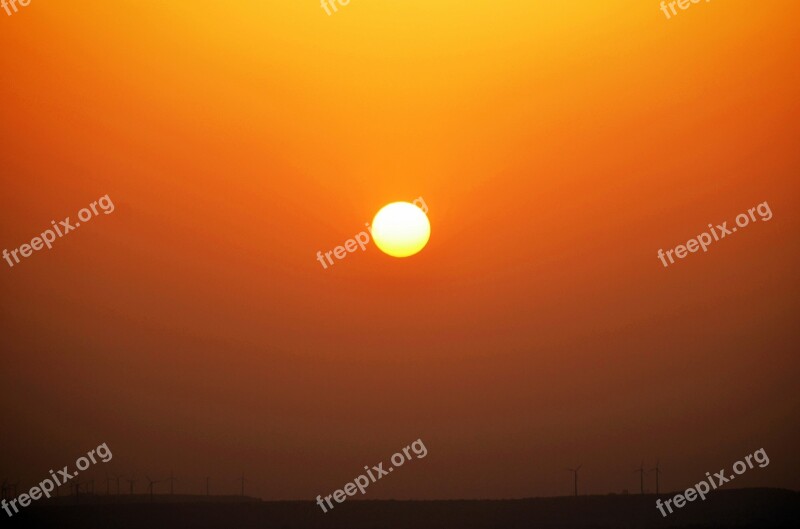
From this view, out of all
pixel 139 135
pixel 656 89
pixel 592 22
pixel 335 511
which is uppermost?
pixel 139 135

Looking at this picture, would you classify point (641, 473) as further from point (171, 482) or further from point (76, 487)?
point (76, 487)

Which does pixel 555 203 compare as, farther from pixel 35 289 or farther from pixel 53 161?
pixel 35 289

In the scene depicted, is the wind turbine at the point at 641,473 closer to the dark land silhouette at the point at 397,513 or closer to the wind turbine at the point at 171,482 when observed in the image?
the dark land silhouette at the point at 397,513

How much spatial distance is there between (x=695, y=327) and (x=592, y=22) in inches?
205

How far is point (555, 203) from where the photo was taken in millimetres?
12219

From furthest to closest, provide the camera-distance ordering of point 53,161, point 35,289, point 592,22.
→ point 35,289
point 53,161
point 592,22

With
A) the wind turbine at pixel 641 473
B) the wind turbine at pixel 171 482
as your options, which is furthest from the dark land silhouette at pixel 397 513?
the wind turbine at pixel 641 473

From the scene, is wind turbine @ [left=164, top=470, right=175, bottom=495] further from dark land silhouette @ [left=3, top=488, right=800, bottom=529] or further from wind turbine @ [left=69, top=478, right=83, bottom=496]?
wind turbine @ [left=69, top=478, right=83, bottom=496]

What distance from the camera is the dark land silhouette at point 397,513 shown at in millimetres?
13234

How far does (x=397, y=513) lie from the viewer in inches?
526

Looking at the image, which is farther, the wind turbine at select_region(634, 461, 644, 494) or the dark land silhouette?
the wind turbine at select_region(634, 461, 644, 494)

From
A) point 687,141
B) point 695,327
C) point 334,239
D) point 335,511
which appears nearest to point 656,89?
point 687,141

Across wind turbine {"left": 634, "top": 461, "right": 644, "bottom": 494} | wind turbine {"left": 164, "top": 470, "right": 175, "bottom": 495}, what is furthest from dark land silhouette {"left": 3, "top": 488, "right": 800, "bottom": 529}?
wind turbine {"left": 634, "top": 461, "right": 644, "bottom": 494}

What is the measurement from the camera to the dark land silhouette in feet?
43.4
